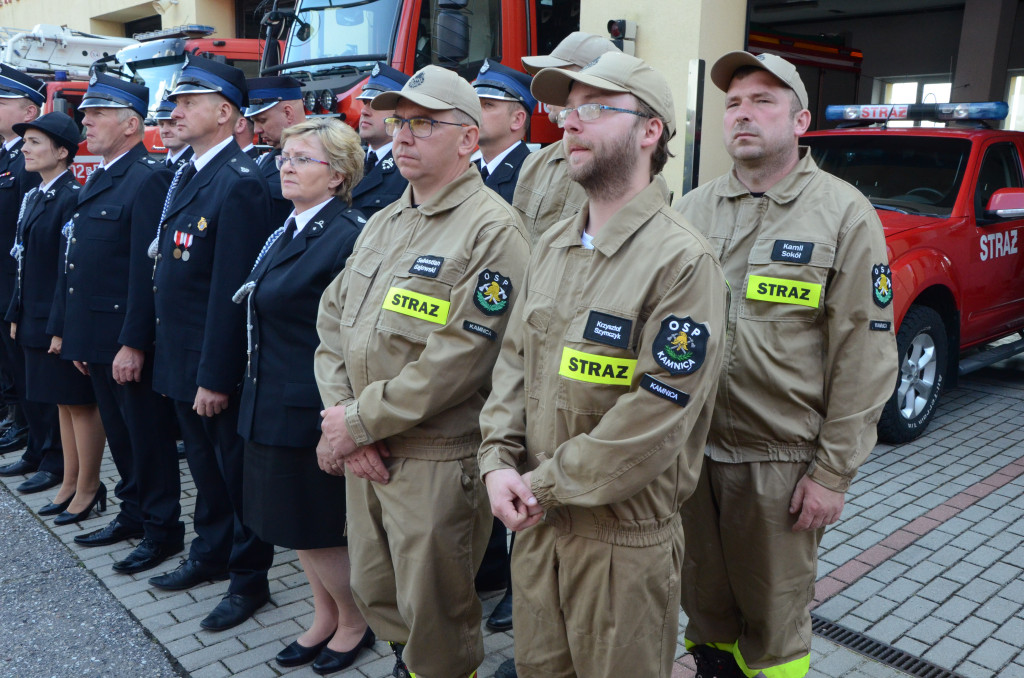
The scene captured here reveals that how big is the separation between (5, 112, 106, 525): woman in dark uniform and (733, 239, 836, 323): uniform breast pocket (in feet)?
12.1

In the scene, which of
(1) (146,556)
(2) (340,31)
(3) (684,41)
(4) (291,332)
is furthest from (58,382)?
(3) (684,41)

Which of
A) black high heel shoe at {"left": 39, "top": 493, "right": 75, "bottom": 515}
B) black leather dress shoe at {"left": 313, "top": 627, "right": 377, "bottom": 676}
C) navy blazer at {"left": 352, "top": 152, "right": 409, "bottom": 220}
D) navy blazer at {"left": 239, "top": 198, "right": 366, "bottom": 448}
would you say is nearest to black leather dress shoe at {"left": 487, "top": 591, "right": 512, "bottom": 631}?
black leather dress shoe at {"left": 313, "top": 627, "right": 377, "bottom": 676}

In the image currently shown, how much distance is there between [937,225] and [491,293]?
14.1 ft

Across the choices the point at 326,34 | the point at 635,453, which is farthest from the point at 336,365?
the point at 326,34

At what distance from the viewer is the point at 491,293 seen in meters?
2.70

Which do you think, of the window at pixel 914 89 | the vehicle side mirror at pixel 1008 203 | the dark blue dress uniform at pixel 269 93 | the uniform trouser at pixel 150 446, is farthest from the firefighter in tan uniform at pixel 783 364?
the window at pixel 914 89

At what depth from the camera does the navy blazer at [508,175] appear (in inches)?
159

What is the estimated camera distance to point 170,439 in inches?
174

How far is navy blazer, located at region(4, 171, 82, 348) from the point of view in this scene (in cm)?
485

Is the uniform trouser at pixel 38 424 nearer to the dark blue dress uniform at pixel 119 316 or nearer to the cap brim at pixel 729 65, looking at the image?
the dark blue dress uniform at pixel 119 316

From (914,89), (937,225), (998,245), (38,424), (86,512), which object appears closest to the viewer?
(86,512)

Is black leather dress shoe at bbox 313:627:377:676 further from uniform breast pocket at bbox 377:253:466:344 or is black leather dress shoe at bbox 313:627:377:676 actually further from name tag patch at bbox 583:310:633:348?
name tag patch at bbox 583:310:633:348

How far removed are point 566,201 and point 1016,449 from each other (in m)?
3.93

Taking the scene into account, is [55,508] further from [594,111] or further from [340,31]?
[340,31]
